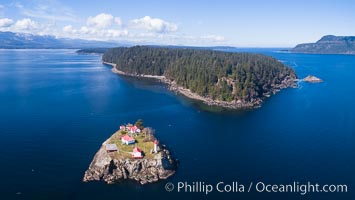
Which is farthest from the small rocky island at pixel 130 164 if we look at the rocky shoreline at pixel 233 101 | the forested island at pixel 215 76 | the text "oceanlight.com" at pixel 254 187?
the forested island at pixel 215 76

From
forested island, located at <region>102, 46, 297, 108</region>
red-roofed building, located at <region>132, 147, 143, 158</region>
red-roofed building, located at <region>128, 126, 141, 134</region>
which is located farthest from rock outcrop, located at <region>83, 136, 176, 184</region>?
forested island, located at <region>102, 46, 297, 108</region>

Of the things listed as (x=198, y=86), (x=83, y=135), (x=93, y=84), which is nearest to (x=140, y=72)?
(x=93, y=84)

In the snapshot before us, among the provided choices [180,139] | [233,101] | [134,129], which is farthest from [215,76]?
[134,129]

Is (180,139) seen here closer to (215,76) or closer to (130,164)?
(130,164)

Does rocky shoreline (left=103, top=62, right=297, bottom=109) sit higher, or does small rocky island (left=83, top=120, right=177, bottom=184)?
rocky shoreline (left=103, top=62, right=297, bottom=109)

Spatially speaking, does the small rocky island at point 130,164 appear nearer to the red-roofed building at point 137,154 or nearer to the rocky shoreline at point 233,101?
the red-roofed building at point 137,154

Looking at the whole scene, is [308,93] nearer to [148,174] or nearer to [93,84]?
[93,84]

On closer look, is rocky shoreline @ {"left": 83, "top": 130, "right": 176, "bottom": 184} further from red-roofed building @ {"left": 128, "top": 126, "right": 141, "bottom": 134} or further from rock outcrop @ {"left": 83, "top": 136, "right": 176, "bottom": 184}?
red-roofed building @ {"left": 128, "top": 126, "right": 141, "bottom": 134}
